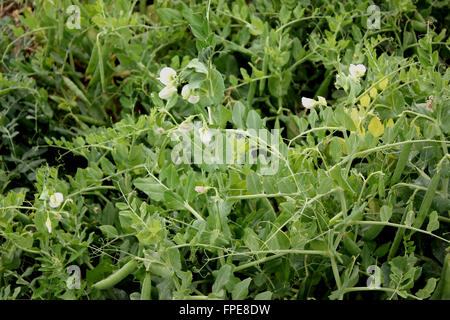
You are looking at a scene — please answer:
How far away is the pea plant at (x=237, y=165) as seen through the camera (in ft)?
2.33

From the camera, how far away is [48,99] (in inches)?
48.7

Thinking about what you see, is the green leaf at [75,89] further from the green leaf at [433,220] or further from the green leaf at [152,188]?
the green leaf at [433,220]

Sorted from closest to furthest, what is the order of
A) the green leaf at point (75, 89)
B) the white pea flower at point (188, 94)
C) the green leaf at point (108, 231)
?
the white pea flower at point (188, 94) → the green leaf at point (108, 231) → the green leaf at point (75, 89)

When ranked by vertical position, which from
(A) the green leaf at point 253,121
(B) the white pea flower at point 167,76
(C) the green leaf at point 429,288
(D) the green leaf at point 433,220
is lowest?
(C) the green leaf at point 429,288

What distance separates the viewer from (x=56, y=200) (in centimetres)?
85

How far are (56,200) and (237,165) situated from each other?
0.31 meters

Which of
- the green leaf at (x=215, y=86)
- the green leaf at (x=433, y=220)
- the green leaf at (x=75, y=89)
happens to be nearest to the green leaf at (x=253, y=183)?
the green leaf at (x=215, y=86)

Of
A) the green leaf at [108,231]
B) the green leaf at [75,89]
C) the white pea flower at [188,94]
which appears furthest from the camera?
the green leaf at [75,89]

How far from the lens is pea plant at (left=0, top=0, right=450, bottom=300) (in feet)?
2.33

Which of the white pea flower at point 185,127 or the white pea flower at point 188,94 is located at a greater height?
the white pea flower at point 188,94
